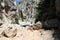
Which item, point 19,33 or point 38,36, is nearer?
point 38,36

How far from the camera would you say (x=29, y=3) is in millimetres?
27734

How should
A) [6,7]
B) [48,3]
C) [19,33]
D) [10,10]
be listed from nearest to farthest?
[19,33]
[48,3]
[6,7]
[10,10]

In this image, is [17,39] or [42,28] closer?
[17,39]

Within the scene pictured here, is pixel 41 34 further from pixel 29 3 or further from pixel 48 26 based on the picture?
pixel 29 3

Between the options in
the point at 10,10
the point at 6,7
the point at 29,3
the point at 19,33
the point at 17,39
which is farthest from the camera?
the point at 29,3

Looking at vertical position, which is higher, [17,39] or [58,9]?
[58,9]

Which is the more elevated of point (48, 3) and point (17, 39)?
point (48, 3)

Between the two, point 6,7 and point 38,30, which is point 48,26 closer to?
point 38,30

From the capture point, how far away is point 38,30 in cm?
680

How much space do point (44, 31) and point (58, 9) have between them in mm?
1274

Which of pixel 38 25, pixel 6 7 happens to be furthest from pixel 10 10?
pixel 38 25

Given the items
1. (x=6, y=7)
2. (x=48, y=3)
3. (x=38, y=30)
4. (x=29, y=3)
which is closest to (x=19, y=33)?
(x=38, y=30)

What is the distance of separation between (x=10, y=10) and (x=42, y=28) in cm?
797

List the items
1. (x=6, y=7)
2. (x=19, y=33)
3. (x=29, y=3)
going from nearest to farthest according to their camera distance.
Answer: (x=19, y=33) < (x=6, y=7) < (x=29, y=3)
